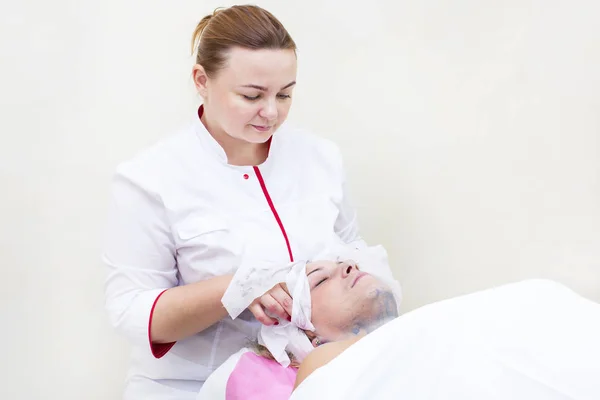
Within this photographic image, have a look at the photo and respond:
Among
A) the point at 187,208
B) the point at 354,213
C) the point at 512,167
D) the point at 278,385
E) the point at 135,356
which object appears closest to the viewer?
the point at 278,385

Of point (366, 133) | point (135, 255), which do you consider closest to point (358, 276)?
point (135, 255)

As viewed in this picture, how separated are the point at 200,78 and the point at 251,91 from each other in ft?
0.48

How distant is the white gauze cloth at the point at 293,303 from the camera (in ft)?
5.41

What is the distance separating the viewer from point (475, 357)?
125 centimetres

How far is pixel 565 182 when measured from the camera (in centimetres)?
224

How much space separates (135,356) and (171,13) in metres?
1.03

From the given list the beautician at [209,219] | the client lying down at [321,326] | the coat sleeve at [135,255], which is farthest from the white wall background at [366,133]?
the client lying down at [321,326]

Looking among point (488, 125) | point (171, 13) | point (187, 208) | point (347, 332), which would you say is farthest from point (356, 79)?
point (347, 332)

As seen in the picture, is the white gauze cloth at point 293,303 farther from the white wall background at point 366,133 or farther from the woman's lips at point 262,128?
the white wall background at point 366,133

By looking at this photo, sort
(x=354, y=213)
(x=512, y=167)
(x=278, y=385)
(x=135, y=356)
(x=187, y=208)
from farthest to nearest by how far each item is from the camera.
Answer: (x=512, y=167), (x=354, y=213), (x=135, y=356), (x=187, y=208), (x=278, y=385)

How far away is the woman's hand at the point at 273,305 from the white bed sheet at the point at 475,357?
355 millimetres

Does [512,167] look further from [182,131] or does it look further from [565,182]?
[182,131]

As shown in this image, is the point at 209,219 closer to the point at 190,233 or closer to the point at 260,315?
the point at 190,233

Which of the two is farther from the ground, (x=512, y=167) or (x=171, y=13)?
(x=171, y=13)
